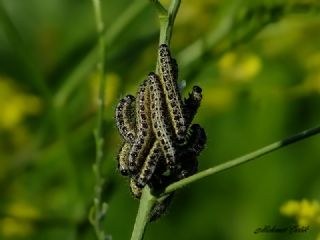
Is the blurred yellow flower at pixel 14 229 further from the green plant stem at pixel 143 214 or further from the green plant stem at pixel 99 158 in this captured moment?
the green plant stem at pixel 143 214

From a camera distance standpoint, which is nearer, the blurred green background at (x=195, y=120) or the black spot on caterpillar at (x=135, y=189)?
the black spot on caterpillar at (x=135, y=189)

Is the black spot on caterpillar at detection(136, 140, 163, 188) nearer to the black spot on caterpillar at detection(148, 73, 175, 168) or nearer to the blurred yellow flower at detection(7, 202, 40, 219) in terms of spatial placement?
the black spot on caterpillar at detection(148, 73, 175, 168)

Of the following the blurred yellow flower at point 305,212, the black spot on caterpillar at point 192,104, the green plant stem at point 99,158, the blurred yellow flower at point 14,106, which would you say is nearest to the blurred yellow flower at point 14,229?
the blurred yellow flower at point 14,106

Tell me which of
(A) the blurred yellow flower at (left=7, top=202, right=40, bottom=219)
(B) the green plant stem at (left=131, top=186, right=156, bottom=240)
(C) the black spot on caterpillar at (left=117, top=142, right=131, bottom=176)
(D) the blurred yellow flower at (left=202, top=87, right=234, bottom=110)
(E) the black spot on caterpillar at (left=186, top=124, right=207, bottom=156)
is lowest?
(B) the green plant stem at (left=131, top=186, right=156, bottom=240)

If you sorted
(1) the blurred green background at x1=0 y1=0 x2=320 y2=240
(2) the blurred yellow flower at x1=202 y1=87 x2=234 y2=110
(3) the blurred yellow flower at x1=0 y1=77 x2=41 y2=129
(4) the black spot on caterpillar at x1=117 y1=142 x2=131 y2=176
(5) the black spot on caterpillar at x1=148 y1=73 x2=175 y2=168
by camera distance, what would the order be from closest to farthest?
(5) the black spot on caterpillar at x1=148 y1=73 x2=175 y2=168
(4) the black spot on caterpillar at x1=117 y1=142 x2=131 y2=176
(1) the blurred green background at x1=0 y1=0 x2=320 y2=240
(2) the blurred yellow flower at x1=202 y1=87 x2=234 y2=110
(3) the blurred yellow flower at x1=0 y1=77 x2=41 y2=129

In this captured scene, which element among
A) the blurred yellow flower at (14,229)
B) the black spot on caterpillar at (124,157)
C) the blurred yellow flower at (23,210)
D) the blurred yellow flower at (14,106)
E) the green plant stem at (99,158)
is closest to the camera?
the black spot on caterpillar at (124,157)

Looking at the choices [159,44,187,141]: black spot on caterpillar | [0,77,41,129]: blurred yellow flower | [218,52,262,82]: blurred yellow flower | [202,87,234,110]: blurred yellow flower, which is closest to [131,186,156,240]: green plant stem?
[159,44,187,141]: black spot on caterpillar

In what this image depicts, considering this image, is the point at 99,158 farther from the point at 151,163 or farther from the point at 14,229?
the point at 14,229

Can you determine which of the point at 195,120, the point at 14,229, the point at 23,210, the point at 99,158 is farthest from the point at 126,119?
the point at 195,120
